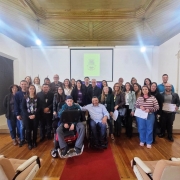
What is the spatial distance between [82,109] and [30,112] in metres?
1.17

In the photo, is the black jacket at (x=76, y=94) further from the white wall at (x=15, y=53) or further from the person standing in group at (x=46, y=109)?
the white wall at (x=15, y=53)

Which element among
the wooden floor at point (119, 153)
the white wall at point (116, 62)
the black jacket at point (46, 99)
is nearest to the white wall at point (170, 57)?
the white wall at point (116, 62)

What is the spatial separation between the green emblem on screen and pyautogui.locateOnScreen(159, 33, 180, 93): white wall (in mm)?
3086

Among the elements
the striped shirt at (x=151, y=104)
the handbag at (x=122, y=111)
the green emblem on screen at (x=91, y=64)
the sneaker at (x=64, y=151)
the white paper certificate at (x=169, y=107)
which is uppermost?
the green emblem on screen at (x=91, y=64)

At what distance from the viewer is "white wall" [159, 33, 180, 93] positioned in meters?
5.48

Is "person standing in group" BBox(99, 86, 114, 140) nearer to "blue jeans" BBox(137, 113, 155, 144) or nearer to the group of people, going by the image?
the group of people

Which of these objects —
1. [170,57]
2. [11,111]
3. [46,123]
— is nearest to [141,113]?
[46,123]

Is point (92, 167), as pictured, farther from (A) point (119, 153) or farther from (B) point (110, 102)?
(B) point (110, 102)

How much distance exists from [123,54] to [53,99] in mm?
4852

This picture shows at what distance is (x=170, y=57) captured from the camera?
232 inches

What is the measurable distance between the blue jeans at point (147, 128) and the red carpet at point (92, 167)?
916 millimetres

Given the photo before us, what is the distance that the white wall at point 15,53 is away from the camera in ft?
17.0

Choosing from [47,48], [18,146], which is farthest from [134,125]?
[47,48]

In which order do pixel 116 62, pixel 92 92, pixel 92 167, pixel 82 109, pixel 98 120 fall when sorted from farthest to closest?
pixel 116 62, pixel 92 92, pixel 82 109, pixel 98 120, pixel 92 167
